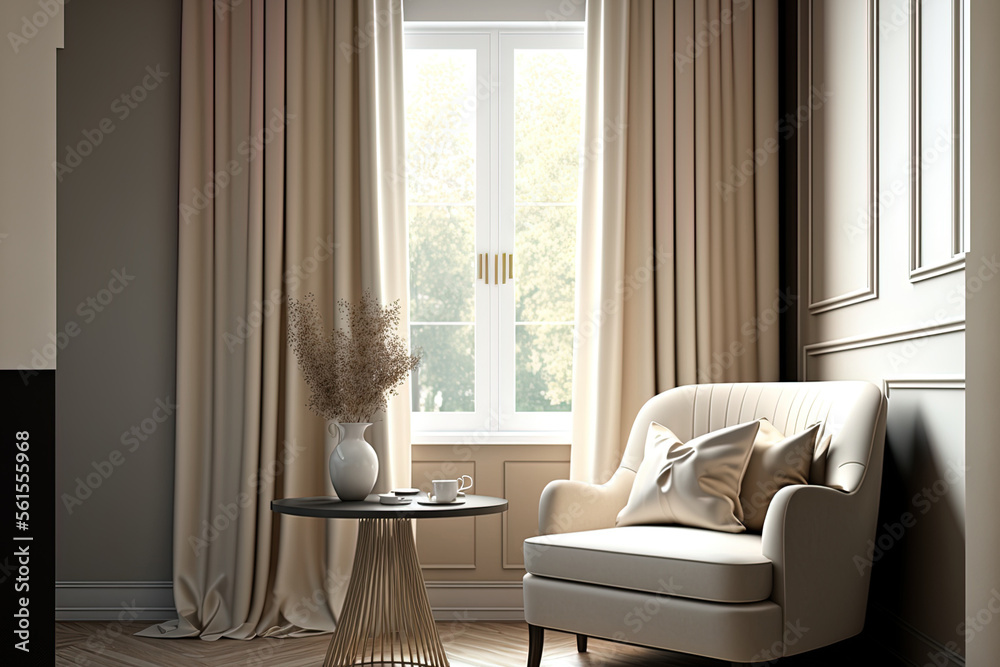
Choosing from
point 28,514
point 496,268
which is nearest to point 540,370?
Result: point 496,268

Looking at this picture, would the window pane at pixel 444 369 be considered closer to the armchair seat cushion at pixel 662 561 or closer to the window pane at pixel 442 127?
the window pane at pixel 442 127

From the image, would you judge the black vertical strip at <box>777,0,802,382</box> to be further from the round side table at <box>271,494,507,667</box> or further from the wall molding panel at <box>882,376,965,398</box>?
the round side table at <box>271,494,507,667</box>

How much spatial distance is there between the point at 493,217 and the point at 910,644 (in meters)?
2.14

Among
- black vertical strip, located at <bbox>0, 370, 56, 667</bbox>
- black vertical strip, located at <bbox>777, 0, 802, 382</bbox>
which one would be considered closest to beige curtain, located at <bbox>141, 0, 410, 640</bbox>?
black vertical strip, located at <bbox>777, 0, 802, 382</bbox>

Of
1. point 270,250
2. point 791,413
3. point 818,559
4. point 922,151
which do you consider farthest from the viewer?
point 270,250

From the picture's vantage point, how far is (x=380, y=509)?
227 cm

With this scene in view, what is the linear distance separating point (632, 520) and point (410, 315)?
4.38ft

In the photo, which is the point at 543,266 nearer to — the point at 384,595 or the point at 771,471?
the point at 771,471

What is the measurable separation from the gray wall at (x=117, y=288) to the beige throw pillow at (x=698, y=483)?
6.57ft

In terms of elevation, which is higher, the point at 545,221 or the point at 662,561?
the point at 545,221

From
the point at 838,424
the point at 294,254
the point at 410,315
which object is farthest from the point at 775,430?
the point at 294,254

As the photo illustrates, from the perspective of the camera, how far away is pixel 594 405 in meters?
3.22

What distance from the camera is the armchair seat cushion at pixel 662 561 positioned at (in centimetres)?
Result: 202

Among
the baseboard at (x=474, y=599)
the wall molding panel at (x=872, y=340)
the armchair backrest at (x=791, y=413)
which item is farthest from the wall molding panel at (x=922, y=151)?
the baseboard at (x=474, y=599)
